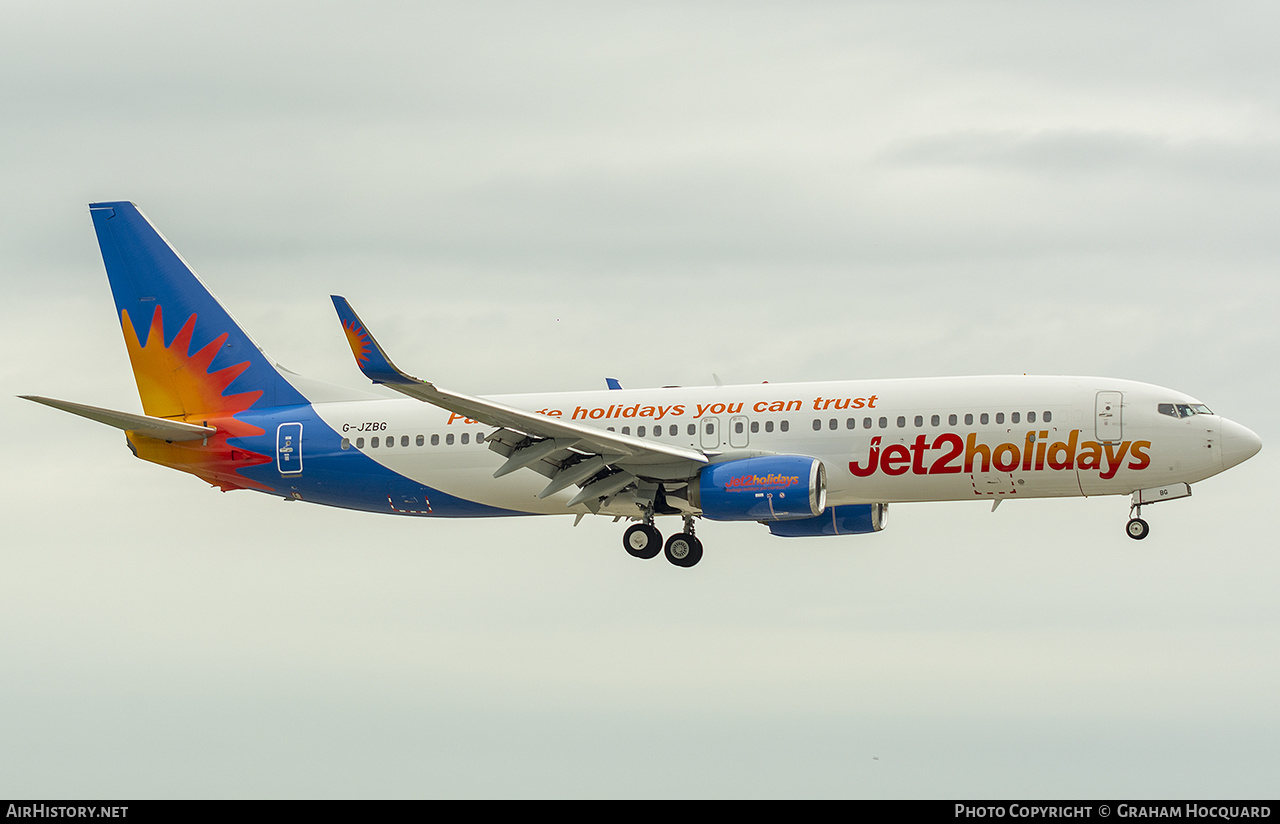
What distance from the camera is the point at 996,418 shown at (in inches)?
1604

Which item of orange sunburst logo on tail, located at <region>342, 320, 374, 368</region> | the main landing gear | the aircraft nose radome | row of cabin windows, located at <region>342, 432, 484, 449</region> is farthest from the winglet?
the aircraft nose radome

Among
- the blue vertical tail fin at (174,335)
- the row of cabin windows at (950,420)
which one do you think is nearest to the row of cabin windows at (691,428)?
the row of cabin windows at (950,420)

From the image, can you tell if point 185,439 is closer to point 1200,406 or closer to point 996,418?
point 996,418

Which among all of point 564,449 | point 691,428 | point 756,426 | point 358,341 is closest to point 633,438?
point 691,428

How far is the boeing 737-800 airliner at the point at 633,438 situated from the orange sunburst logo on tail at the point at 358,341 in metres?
0.05

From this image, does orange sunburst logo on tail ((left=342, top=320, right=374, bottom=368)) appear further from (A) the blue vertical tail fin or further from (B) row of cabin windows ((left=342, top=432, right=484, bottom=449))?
(A) the blue vertical tail fin

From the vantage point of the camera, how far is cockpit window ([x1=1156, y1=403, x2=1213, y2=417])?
40.6 meters

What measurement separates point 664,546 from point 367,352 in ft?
43.6

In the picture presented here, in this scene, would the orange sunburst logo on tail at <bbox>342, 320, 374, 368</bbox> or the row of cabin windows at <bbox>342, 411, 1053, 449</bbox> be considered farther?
the row of cabin windows at <bbox>342, 411, 1053, 449</bbox>

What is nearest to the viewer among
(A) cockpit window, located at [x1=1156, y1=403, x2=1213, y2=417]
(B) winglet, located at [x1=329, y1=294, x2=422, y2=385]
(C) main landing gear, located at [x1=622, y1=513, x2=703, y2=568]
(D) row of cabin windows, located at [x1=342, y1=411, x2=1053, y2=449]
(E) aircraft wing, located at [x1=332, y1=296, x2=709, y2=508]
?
(B) winglet, located at [x1=329, y1=294, x2=422, y2=385]

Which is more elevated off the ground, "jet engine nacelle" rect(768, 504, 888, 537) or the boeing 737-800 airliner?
the boeing 737-800 airliner

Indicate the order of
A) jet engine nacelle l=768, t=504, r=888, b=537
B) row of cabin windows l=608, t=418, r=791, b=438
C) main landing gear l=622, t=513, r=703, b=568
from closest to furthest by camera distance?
1. row of cabin windows l=608, t=418, r=791, b=438
2. main landing gear l=622, t=513, r=703, b=568
3. jet engine nacelle l=768, t=504, r=888, b=537

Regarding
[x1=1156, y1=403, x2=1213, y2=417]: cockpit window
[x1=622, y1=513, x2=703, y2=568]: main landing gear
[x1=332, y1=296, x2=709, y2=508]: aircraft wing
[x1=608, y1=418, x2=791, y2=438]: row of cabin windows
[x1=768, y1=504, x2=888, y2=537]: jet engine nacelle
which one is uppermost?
[x1=1156, y1=403, x2=1213, y2=417]: cockpit window

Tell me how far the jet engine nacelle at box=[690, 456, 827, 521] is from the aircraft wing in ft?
3.20
